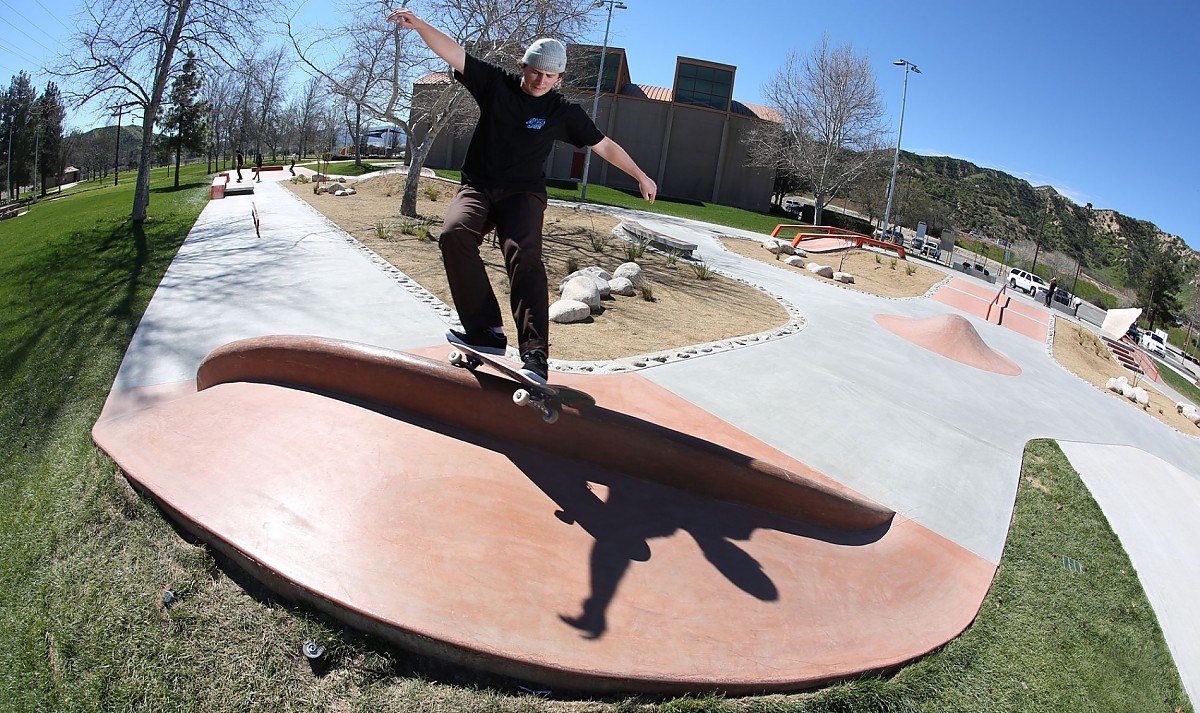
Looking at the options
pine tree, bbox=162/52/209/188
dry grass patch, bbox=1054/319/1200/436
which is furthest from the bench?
pine tree, bbox=162/52/209/188

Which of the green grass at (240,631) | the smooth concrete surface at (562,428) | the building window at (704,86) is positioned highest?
the building window at (704,86)

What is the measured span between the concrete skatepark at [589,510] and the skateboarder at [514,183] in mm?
600

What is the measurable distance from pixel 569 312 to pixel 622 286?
2.47 meters

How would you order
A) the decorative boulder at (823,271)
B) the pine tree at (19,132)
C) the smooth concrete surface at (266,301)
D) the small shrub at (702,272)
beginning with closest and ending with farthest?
the smooth concrete surface at (266,301), the small shrub at (702,272), the decorative boulder at (823,271), the pine tree at (19,132)

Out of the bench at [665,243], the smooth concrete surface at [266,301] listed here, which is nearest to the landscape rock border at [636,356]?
the smooth concrete surface at [266,301]

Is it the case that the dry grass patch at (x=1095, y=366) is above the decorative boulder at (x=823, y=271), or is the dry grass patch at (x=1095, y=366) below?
below

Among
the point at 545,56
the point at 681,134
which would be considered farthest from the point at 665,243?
the point at 681,134

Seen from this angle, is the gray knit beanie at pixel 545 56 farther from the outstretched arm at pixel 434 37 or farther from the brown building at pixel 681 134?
the brown building at pixel 681 134

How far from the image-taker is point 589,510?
3.98m

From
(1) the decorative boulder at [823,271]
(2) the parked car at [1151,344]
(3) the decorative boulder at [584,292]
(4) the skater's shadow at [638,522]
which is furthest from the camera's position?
(2) the parked car at [1151,344]

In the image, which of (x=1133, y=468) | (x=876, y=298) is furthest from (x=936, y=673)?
(x=876, y=298)

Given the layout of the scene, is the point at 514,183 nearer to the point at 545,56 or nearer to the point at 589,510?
the point at 545,56

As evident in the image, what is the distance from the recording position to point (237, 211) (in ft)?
60.5

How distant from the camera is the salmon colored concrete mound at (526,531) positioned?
3.04 m
